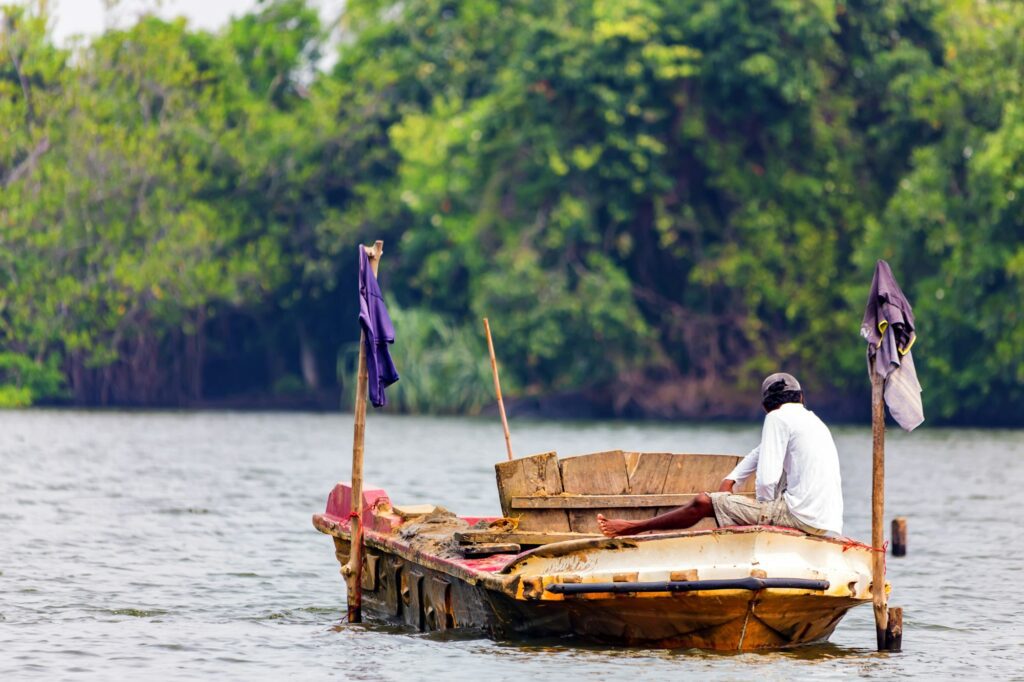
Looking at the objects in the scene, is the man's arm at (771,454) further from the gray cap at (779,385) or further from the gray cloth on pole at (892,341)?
the gray cloth on pole at (892,341)

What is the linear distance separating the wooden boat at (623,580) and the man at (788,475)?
26 centimetres

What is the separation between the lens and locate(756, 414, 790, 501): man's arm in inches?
522

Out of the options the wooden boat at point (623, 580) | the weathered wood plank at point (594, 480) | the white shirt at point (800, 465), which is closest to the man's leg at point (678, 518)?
the wooden boat at point (623, 580)

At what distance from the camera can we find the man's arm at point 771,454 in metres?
13.2

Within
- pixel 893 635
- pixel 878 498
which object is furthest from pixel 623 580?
pixel 893 635

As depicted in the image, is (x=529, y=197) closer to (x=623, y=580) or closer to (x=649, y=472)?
(x=649, y=472)

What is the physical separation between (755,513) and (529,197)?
3886 cm

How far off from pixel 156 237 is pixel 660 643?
46612mm

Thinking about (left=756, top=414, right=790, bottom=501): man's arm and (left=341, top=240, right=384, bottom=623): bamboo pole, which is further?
(left=341, top=240, right=384, bottom=623): bamboo pole

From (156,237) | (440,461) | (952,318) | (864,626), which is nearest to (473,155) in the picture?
(156,237)

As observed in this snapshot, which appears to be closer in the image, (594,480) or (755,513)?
(755,513)

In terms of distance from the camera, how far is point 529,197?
51969 millimetres

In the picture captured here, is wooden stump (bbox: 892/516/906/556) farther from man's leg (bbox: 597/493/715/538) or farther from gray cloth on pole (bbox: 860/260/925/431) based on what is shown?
man's leg (bbox: 597/493/715/538)

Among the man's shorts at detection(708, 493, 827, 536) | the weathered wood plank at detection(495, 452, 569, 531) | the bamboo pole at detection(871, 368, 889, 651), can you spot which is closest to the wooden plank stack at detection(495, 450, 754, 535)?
the weathered wood plank at detection(495, 452, 569, 531)
